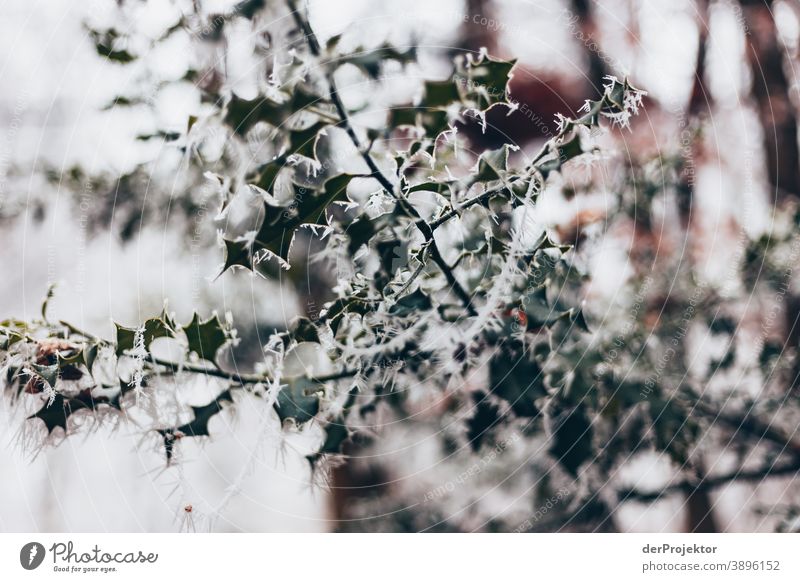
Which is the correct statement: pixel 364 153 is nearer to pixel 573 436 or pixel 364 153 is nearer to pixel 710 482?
pixel 573 436

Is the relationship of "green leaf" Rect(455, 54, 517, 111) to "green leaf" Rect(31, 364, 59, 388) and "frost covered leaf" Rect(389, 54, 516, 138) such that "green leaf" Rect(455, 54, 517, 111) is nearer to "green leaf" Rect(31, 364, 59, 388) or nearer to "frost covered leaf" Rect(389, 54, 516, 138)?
"frost covered leaf" Rect(389, 54, 516, 138)

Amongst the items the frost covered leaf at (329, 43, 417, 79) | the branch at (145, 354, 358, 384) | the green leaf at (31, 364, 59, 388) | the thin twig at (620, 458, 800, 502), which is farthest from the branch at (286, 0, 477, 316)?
the thin twig at (620, 458, 800, 502)

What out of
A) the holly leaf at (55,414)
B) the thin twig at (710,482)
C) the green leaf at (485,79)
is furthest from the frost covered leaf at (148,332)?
the thin twig at (710,482)

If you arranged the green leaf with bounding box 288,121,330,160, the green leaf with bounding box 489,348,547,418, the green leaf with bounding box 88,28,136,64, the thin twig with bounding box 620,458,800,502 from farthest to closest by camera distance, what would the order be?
the thin twig with bounding box 620,458,800,502 < the green leaf with bounding box 88,28,136,64 < the green leaf with bounding box 489,348,547,418 < the green leaf with bounding box 288,121,330,160

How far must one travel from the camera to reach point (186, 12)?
2.10ft

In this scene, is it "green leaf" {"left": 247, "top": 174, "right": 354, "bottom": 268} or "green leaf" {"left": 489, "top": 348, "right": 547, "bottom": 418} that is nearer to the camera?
"green leaf" {"left": 247, "top": 174, "right": 354, "bottom": 268}

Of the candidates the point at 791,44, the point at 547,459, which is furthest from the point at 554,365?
the point at 791,44

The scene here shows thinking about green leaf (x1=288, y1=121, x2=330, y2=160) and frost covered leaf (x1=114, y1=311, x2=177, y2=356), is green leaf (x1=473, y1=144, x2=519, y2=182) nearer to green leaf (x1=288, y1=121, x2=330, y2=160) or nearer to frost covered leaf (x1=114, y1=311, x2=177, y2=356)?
green leaf (x1=288, y1=121, x2=330, y2=160)

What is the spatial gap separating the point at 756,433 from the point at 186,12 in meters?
0.88

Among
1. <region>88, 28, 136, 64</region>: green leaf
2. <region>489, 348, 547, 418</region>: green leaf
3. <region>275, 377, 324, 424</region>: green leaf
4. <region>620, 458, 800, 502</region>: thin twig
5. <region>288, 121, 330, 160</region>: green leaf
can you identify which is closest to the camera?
<region>288, 121, 330, 160</region>: green leaf

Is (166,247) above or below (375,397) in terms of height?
above

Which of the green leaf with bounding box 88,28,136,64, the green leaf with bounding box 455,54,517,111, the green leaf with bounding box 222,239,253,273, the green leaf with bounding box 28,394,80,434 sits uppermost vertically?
the green leaf with bounding box 88,28,136,64

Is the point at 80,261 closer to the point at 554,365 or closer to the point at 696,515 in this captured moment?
the point at 554,365

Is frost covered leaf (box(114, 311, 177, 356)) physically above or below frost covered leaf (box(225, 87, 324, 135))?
below
